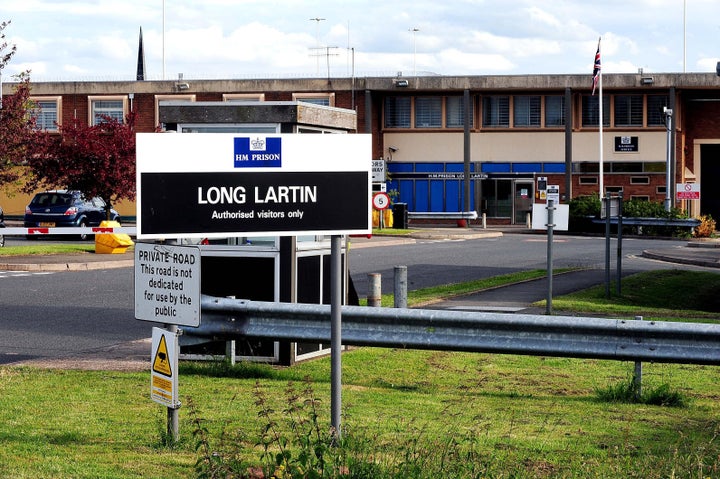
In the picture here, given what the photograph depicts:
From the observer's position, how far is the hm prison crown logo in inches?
286

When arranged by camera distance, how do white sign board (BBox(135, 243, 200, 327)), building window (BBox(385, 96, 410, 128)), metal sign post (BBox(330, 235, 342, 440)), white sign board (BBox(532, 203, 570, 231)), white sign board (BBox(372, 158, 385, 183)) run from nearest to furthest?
metal sign post (BBox(330, 235, 342, 440)), white sign board (BBox(135, 243, 200, 327)), white sign board (BBox(532, 203, 570, 231)), white sign board (BBox(372, 158, 385, 183)), building window (BBox(385, 96, 410, 128))

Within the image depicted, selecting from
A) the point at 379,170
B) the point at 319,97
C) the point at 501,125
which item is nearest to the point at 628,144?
the point at 501,125

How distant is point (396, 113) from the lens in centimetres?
6025

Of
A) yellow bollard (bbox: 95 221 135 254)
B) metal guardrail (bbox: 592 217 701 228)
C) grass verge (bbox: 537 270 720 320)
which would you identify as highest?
metal guardrail (bbox: 592 217 701 228)

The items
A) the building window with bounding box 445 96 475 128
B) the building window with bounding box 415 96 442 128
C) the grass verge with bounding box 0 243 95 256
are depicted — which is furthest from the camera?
the building window with bounding box 415 96 442 128

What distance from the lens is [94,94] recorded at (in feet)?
201

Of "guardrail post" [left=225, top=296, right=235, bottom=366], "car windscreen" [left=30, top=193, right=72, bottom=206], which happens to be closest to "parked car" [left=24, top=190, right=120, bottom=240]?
"car windscreen" [left=30, top=193, right=72, bottom=206]

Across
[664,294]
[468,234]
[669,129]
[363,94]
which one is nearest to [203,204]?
[664,294]

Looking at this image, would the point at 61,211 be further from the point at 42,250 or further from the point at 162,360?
the point at 162,360

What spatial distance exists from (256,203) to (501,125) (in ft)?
174

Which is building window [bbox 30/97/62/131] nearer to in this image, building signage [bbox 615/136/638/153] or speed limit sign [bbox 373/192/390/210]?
speed limit sign [bbox 373/192/390/210]

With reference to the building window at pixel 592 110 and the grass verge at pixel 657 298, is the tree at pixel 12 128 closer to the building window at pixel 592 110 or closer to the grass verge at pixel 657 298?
the grass verge at pixel 657 298

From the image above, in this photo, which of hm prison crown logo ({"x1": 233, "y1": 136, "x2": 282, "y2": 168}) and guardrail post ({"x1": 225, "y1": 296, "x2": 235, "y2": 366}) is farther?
guardrail post ({"x1": 225, "y1": 296, "x2": 235, "y2": 366})

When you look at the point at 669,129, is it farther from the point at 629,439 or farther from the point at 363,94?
the point at 629,439
